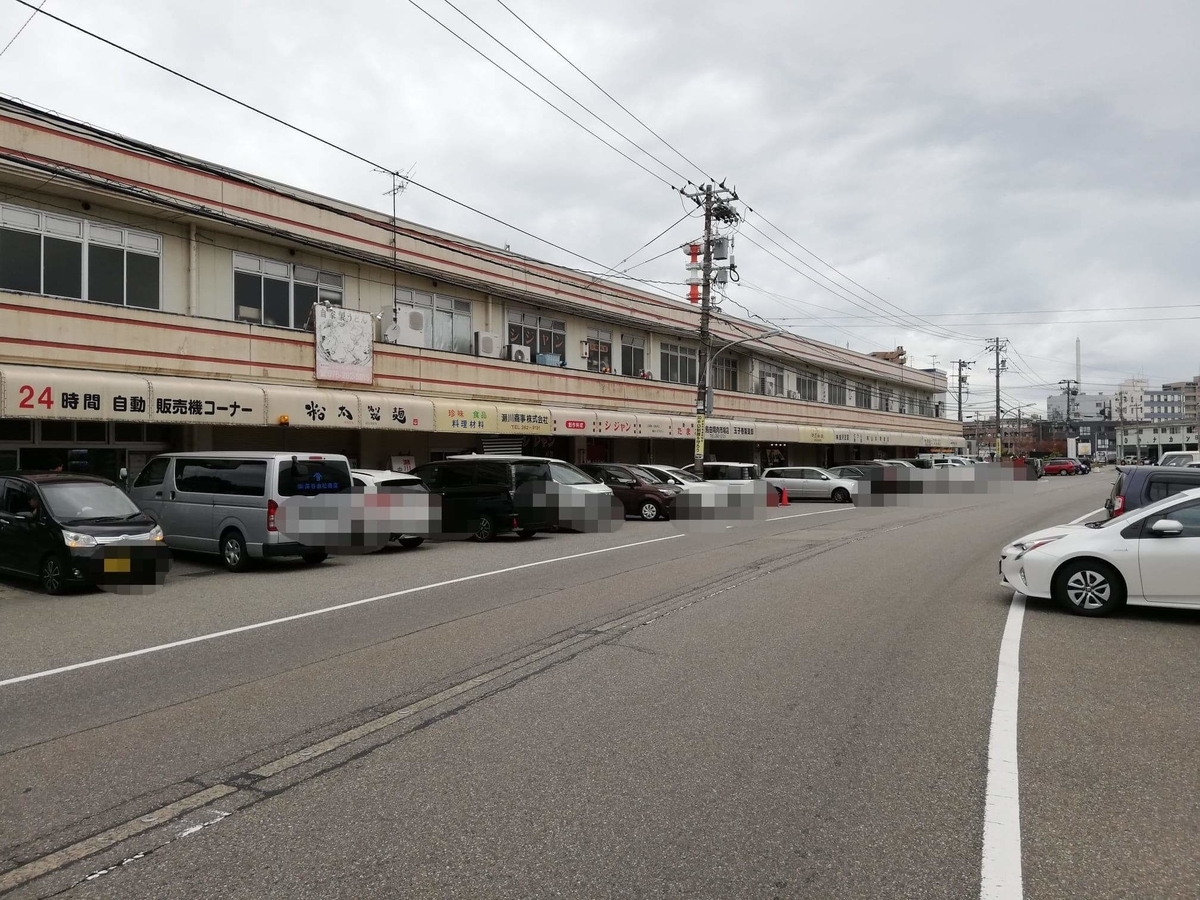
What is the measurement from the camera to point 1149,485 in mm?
13648

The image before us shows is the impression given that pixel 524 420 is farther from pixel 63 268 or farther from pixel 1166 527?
pixel 1166 527

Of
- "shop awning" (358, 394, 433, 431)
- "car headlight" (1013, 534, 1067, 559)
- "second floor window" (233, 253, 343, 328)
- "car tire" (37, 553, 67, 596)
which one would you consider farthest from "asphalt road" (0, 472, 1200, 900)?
"second floor window" (233, 253, 343, 328)

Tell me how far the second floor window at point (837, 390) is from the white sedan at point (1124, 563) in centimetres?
4542

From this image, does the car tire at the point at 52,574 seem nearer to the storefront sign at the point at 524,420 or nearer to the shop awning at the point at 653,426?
the storefront sign at the point at 524,420

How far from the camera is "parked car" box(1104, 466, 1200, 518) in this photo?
13.1 meters

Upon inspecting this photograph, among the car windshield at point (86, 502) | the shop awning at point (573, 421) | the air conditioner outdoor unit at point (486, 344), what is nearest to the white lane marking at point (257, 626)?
the car windshield at point (86, 502)

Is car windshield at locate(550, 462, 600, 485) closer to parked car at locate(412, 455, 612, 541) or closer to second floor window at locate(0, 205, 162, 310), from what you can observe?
parked car at locate(412, 455, 612, 541)

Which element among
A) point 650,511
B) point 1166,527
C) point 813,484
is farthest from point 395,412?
point 1166,527

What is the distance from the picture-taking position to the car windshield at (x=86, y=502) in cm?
1166

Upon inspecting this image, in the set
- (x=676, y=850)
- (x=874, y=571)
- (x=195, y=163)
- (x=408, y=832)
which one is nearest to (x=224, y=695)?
(x=408, y=832)

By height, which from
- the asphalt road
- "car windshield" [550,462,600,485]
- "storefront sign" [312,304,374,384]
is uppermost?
"storefront sign" [312,304,374,384]

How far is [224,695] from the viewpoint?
648cm

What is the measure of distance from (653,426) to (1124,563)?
25.1 m

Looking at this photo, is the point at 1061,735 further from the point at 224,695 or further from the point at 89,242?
the point at 89,242
